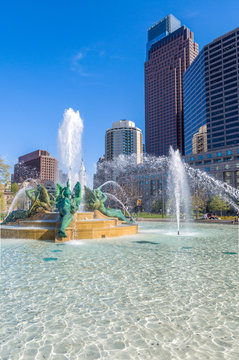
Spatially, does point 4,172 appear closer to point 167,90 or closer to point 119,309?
point 119,309

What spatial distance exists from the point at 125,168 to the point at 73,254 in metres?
117

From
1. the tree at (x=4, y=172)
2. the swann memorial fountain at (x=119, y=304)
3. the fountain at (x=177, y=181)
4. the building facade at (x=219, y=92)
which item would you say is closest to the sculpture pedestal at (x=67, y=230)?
the swann memorial fountain at (x=119, y=304)

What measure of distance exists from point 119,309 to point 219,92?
410 feet

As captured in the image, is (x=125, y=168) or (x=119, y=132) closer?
(x=125, y=168)

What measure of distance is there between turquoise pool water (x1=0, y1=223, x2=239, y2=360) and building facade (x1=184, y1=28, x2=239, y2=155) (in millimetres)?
105087

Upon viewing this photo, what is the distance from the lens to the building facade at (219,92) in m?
109

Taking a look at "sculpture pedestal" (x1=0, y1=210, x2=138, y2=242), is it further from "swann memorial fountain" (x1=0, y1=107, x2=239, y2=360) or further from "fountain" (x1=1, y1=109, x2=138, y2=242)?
"swann memorial fountain" (x1=0, y1=107, x2=239, y2=360)

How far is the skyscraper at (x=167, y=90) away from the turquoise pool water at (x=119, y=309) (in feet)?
560

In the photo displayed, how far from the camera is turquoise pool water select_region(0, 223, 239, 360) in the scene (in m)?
4.19

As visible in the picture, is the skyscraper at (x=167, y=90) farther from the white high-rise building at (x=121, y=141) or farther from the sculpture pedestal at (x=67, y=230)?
the sculpture pedestal at (x=67, y=230)

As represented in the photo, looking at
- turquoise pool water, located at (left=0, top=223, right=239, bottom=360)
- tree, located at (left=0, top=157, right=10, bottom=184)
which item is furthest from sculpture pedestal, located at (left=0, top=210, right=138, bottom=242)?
tree, located at (left=0, top=157, right=10, bottom=184)

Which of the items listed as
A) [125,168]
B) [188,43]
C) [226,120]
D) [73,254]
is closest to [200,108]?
[226,120]

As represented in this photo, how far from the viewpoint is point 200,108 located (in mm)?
124750

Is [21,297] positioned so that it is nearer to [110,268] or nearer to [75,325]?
[75,325]
